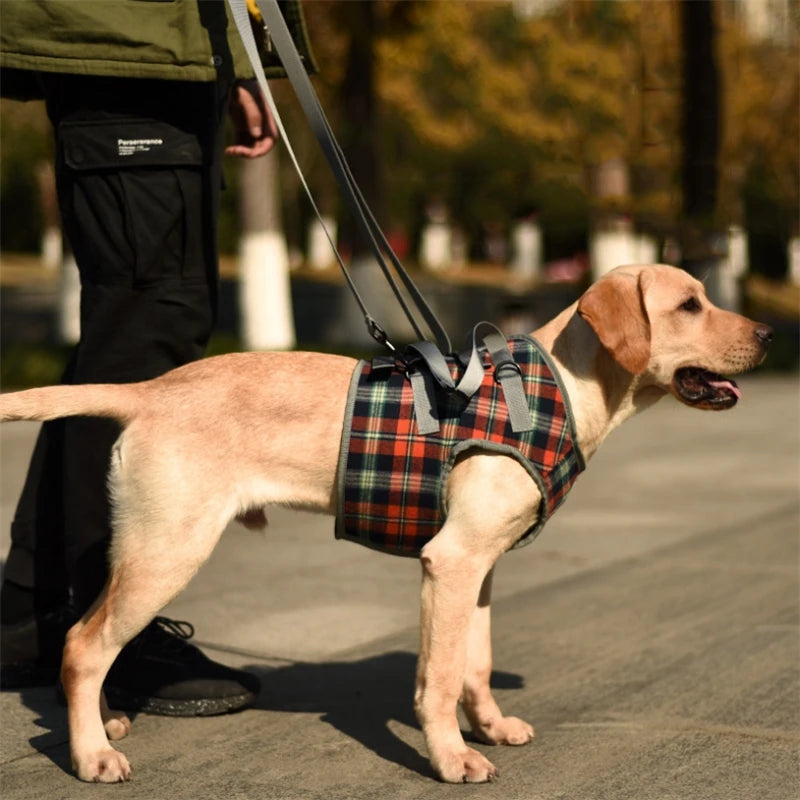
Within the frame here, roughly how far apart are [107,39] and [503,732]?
2.14 metres

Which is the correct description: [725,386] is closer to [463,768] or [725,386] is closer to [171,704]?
[463,768]

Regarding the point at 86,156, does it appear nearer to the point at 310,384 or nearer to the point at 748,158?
the point at 310,384

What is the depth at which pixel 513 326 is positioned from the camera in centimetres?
2248

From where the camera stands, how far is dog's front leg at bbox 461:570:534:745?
12.9 feet

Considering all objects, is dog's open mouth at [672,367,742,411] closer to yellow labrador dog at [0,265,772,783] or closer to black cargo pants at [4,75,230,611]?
yellow labrador dog at [0,265,772,783]

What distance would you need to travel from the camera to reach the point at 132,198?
4086 mm

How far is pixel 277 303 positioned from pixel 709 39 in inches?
240

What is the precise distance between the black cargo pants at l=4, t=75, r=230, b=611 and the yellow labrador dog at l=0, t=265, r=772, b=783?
16.3 inches

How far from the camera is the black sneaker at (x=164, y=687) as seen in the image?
4.14 m

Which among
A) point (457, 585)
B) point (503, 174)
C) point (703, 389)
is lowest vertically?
point (503, 174)

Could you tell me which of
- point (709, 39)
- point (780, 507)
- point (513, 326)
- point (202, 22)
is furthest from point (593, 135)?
point (202, 22)

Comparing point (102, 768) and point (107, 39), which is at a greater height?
point (107, 39)

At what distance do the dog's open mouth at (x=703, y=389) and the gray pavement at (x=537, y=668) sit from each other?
0.91 metres

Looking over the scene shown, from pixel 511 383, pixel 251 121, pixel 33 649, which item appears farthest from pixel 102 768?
pixel 251 121
